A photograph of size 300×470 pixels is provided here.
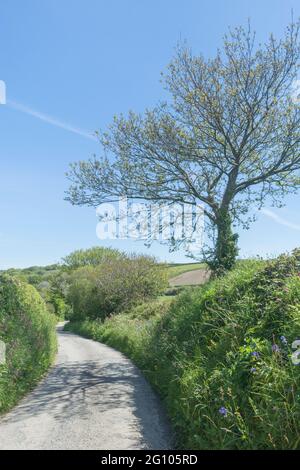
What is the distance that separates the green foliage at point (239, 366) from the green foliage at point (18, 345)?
353cm

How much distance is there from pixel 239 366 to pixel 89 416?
11.9ft

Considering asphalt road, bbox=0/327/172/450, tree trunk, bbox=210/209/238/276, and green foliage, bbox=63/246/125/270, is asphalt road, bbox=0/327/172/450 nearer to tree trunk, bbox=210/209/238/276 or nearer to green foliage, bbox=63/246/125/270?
tree trunk, bbox=210/209/238/276

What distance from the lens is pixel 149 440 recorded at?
6.39 m

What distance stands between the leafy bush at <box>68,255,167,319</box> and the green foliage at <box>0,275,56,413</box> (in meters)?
17.0

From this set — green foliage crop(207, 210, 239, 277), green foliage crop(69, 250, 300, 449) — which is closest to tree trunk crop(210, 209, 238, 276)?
green foliage crop(207, 210, 239, 277)

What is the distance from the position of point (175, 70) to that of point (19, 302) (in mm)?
10298

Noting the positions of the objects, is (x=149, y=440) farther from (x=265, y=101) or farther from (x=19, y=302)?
(x=265, y=101)

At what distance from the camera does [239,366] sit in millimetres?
5848

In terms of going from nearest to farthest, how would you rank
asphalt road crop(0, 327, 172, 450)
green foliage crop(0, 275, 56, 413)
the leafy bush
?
asphalt road crop(0, 327, 172, 450)
green foliage crop(0, 275, 56, 413)
the leafy bush

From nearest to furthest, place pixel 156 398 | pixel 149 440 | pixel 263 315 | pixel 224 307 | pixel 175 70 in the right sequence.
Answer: pixel 149 440, pixel 263 315, pixel 224 307, pixel 156 398, pixel 175 70

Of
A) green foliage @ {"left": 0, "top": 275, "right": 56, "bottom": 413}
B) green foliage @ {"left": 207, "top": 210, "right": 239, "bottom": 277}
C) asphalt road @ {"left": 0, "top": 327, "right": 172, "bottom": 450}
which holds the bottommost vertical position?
asphalt road @ {"left": 0, "top": 327, "right": 172, "bottom": 450}

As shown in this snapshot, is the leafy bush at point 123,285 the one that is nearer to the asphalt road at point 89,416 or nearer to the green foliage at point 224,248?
the green foliage at point 224,248

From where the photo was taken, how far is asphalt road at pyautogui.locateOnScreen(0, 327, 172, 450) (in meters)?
6.37
